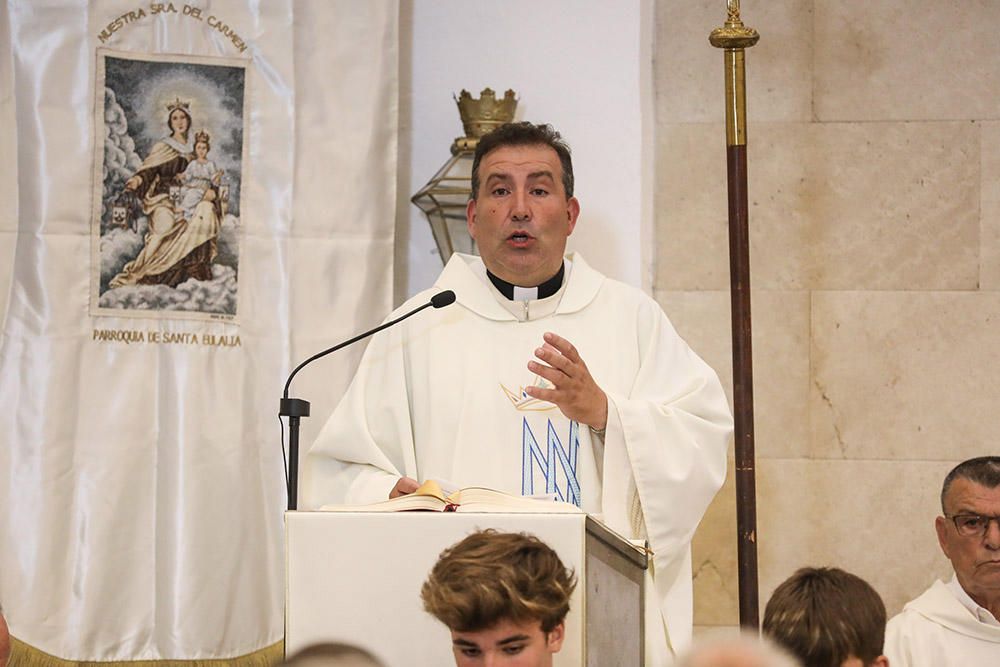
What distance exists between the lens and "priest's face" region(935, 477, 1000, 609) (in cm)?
516

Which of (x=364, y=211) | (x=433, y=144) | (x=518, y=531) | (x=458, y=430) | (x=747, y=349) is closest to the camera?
(x=518, y=531)

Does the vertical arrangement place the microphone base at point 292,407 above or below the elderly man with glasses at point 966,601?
above

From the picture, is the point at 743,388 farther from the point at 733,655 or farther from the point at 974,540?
the point at 733,655

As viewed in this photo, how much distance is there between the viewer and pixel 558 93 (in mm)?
6383

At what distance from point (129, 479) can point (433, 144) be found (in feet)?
6.36

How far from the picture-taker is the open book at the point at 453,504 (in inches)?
154

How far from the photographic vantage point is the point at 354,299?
234 inches

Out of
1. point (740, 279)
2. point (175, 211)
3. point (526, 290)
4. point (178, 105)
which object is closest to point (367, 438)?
point (526, 290)

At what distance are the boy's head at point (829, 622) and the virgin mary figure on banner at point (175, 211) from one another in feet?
10.9

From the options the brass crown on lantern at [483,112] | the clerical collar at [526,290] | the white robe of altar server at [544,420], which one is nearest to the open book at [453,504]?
the white robe of altar server at [544,420]

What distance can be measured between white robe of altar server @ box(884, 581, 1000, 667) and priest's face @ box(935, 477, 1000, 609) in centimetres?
9

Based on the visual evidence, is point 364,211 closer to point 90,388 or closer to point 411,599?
point 90,388

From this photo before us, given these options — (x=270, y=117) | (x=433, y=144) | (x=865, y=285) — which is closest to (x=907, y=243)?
(x=865, y=285)

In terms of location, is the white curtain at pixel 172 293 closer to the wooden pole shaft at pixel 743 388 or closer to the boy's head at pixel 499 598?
the wooden pole shaft at pixel 743 388
